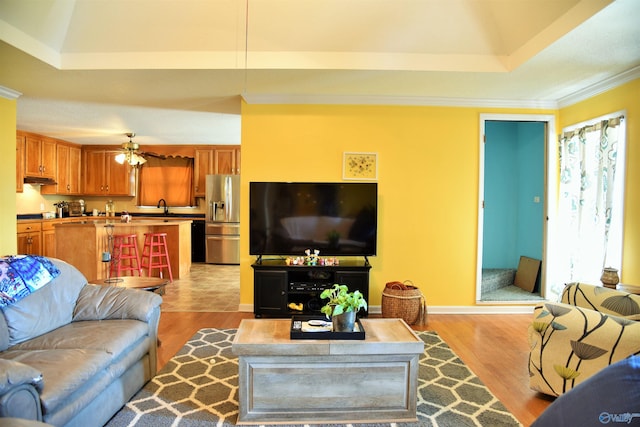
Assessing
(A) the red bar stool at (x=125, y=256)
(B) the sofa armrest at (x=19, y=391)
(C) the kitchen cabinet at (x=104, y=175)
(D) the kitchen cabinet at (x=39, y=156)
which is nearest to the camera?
(B) the sofa armrest at (x=19, y=391)

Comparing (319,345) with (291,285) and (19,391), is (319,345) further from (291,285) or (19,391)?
(291,285)

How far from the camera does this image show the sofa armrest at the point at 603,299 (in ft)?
7.23

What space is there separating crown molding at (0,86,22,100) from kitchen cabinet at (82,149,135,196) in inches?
143

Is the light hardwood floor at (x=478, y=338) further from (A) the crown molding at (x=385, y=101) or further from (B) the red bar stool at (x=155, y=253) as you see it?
(A) the crown molding at (x=385, y=101)

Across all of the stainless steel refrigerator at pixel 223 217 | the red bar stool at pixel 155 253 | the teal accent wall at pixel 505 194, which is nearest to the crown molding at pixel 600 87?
the teal accent wall at pixel 505 194

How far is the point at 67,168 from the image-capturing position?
729cm

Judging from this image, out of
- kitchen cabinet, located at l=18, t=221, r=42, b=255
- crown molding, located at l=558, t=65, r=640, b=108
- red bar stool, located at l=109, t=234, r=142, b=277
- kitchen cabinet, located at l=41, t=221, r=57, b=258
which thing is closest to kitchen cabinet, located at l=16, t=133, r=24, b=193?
kitchen cabinet, located at l=18, t=221, r=42, b=255

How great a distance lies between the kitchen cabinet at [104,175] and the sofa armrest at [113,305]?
5.82m

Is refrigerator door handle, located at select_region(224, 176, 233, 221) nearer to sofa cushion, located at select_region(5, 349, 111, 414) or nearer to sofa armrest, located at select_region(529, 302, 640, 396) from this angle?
sofa cushion, located at select_region(5, 349, 111, 414)

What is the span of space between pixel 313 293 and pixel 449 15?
2.92 metres

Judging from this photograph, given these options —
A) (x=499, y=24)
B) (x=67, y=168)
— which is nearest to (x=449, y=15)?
(x=499, y=24)

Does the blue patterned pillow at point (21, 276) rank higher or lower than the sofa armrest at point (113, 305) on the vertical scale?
higher

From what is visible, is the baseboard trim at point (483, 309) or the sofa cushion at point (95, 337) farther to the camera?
the baseboard trim at point (483, 309)

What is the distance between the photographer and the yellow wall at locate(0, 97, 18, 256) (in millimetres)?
4016
